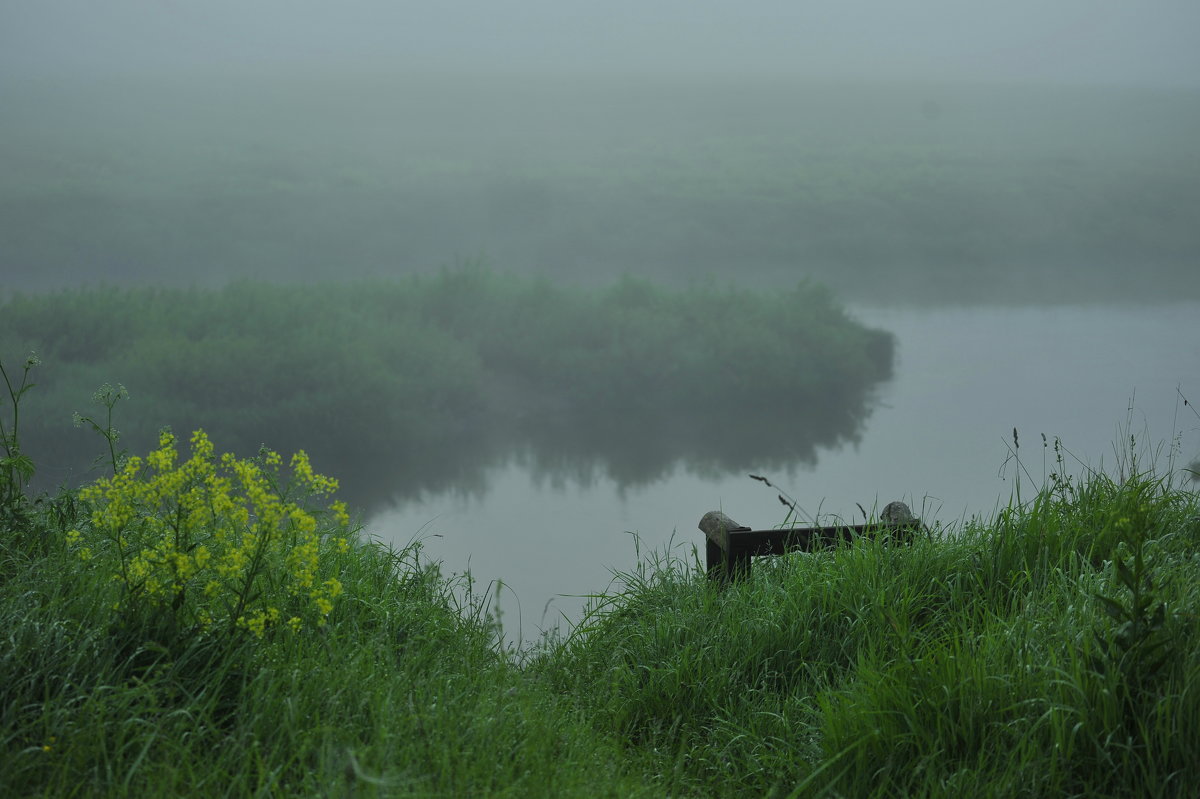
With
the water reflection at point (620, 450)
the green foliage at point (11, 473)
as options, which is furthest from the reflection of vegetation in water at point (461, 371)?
the green foliage at point (11, 473)

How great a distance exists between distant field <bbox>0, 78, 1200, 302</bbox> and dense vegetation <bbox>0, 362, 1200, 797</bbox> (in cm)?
478

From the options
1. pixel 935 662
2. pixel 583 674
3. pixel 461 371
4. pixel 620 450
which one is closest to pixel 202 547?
pixel 583 674

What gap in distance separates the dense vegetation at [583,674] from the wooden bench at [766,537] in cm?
21

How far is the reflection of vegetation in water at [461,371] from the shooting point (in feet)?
17.0

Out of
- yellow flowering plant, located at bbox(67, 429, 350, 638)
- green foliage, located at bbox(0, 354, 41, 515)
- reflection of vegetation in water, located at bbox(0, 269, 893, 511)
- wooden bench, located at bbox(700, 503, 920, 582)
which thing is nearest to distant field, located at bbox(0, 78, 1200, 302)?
reflection of vegetation in water, located at bbox(0, 269, 893, 511)

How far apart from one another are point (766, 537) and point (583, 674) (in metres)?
0.63

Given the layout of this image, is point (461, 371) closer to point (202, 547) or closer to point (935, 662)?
point (202, 547)

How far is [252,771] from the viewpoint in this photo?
1.34 meters

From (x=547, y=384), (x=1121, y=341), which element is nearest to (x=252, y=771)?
(x=547, y=384)

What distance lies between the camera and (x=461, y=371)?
5.75 meters

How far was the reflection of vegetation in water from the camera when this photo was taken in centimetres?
518

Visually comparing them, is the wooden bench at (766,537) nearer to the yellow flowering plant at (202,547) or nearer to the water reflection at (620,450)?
the yellow flowering plant at (202,547)

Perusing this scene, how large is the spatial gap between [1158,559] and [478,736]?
1.50 metres

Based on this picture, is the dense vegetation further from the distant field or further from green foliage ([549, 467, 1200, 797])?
the distant field
